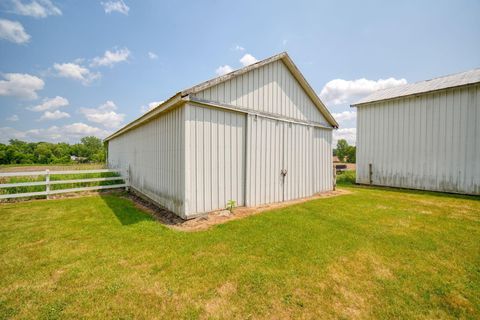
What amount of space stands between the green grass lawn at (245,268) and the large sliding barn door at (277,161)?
4.76ft

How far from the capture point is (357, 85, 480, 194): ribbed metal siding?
9688 mm

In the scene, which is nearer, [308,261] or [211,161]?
[308,261]

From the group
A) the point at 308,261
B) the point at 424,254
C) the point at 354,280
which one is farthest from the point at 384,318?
the point at 424,254

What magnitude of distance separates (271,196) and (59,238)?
6016 mm

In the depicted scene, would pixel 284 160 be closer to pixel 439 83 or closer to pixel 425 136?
pixel 425 136

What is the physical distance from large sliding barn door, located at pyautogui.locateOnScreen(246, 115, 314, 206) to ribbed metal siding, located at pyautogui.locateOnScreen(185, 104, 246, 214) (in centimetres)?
37

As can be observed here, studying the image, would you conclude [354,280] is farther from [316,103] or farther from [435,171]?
[435,171]

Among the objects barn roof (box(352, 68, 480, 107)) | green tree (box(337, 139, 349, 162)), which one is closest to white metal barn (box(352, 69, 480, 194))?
barn roof (box(352, 68, 480, 107))

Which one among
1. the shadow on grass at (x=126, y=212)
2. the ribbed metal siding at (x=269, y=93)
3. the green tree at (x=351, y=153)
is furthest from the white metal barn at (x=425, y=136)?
the green tree at (x=351, y=153)

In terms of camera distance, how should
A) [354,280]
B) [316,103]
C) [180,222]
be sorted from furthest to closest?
1. [316,103]
2. [180,222]
3. [354,280]

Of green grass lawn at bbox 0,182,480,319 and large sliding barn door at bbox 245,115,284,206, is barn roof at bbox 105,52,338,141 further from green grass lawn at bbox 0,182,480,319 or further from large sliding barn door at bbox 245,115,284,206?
green grass lawn at bbox 0,182,480,319

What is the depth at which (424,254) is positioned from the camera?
13.0 feet

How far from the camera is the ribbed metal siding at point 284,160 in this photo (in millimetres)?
7004

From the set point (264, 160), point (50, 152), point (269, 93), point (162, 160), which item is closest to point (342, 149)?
point (269, 93)
